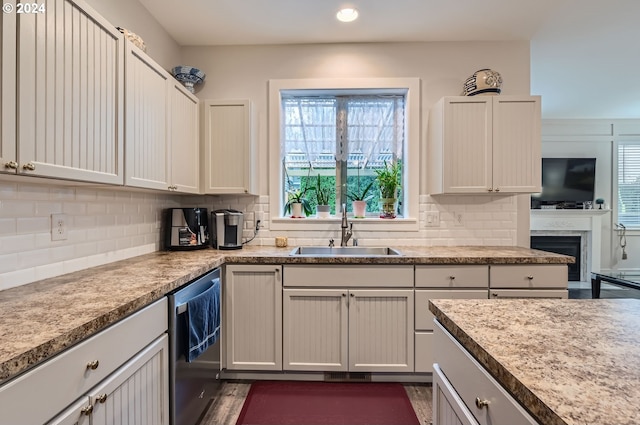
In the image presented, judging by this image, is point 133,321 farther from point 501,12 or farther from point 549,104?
point 549,104

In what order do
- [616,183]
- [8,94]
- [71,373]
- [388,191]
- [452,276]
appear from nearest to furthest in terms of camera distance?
[71,373], [8,94], [452,276], [388,191], [616,183]

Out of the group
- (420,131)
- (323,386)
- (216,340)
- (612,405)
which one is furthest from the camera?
(420,131)

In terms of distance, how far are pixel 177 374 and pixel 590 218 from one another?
21.6 feet

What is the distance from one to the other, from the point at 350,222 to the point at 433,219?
0.71 metres

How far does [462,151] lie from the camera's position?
7.98 feet

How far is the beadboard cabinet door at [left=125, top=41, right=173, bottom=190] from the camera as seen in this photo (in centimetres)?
162

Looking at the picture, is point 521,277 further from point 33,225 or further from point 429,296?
point 33,225

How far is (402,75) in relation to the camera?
2.73 metres

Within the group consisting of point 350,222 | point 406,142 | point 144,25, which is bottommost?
point 350,222

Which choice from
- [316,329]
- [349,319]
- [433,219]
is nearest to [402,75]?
[433,219]

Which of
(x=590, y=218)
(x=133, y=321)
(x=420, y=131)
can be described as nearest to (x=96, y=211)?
(x=133, y=321)

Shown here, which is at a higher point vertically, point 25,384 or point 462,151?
point 462,151

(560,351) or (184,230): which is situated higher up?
(184,230)

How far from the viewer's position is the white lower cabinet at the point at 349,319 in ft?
6.97
